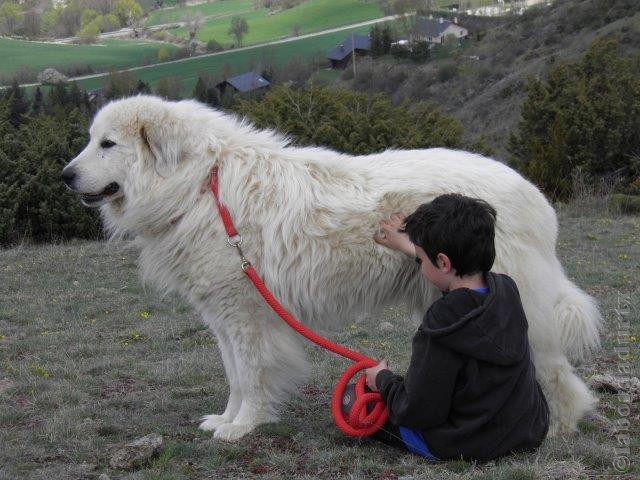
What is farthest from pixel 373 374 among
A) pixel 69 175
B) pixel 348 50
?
pixel 348 50

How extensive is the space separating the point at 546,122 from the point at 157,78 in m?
18.0

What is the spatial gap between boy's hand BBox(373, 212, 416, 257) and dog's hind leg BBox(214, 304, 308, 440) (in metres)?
0.80

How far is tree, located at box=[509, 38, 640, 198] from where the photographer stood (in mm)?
21969

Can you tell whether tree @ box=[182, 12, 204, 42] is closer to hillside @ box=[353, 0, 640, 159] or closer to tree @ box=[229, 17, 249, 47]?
tree @ box=[229, 17, 249, 47]

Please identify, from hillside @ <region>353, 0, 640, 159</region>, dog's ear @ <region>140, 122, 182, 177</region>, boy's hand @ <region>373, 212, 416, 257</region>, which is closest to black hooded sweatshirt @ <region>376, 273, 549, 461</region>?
boy's hand @ <region>373, 212, 416, 257</region>

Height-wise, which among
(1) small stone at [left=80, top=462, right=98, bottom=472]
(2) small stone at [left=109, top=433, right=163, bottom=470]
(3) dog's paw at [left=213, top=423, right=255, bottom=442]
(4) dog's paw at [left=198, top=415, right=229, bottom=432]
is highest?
(2) small stone at [left=109, top=433, right=163, bottom=470]

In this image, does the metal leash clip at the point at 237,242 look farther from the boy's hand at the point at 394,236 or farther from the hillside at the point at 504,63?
the hillside at the point at 504,63

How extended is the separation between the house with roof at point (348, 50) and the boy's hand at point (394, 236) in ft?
→ 146

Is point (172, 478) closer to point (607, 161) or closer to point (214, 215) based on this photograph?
point (214, 215)

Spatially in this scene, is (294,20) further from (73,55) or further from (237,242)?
(237,242)

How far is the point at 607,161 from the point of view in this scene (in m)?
24.0

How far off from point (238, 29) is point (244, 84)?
12.9m

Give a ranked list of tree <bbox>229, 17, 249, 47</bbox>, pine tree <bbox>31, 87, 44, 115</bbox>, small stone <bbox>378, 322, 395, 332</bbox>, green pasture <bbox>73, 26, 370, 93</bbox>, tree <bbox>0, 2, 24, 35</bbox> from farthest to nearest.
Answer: tree <bbox>0, 2, 24, 35</bbox>, tree <bbox>229, 17, 249, 47</bbox>, green pasture <bbox>73, 26, 370, 93</bbox>, pine tree <bbox>31, 87, 44, 115</bbox>, small stone <bbox>378, 322, 395, 332</bbox>

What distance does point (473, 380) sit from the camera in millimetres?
3809
